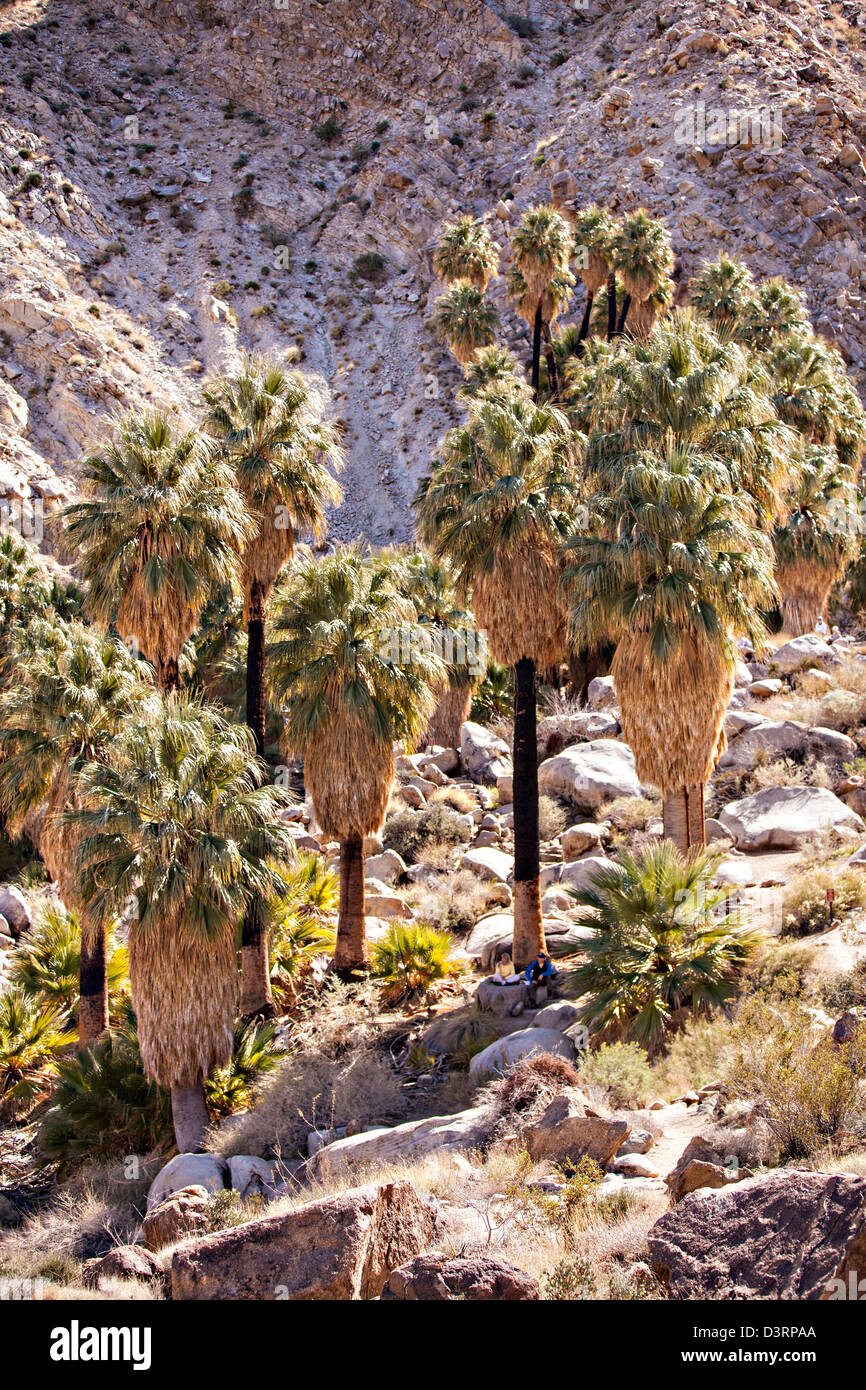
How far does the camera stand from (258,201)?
201 feet

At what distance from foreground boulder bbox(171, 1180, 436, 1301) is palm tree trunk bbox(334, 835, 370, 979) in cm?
1175

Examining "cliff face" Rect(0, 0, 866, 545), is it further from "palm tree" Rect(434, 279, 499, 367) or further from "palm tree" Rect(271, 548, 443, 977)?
"palm tree" Rect(271, 548, 443, 977)

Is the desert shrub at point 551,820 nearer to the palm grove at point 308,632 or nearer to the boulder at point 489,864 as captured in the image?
the boulder at point 489,864

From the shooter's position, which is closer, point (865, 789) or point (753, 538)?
point (753, 538)

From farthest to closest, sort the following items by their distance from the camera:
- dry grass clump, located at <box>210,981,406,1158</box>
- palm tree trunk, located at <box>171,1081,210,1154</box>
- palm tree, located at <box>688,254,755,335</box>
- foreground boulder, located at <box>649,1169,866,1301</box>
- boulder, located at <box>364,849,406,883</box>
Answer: palm tree, located at <box>688,254,755,335</box>
boulder, located at <box>364,849,406,883</box>
palm tree trunk, located at <box>171,1081,210,1154</box>
dry grass clump, located at <box>210,981,406,1158</box>
foreground boulder, located at <box>649,1169,866,1301</box>

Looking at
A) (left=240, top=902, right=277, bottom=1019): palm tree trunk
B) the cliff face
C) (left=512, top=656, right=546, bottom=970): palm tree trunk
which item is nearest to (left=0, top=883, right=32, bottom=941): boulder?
(left=240, top=902, right=277, bottom=1019): palm tree trunk

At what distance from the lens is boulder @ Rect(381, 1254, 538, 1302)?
6.76m

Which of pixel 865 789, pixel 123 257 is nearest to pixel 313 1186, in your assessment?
pixel 865 789

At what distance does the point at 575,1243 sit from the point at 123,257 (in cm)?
5517

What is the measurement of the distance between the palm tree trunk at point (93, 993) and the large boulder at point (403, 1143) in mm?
6926

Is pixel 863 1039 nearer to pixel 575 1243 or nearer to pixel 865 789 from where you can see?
pixel 575 1243

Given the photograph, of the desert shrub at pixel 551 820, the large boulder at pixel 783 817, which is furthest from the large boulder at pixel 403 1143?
the desert shrub at pixel 551 820

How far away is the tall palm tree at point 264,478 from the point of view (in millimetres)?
19500

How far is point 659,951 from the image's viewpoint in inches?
548
